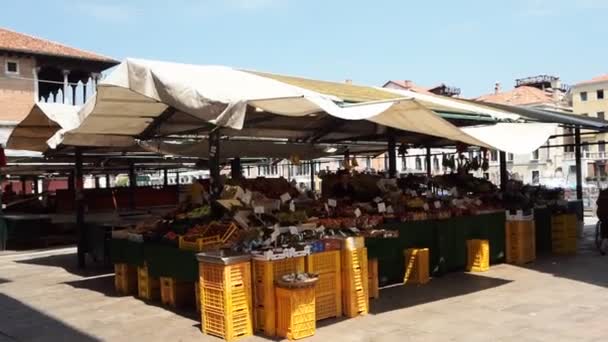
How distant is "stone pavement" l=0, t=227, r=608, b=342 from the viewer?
5.37m

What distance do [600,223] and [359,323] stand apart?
6498mm

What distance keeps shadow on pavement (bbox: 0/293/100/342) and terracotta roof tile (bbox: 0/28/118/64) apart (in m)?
29.6

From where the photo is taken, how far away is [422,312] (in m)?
6.16

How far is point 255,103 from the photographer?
5473 millimetres

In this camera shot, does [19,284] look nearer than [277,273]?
No

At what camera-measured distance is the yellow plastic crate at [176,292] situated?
6.80m

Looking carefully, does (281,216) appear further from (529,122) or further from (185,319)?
(529,122)

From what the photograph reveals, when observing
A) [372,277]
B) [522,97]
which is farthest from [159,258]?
[522,97]

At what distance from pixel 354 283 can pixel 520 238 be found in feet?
14.1

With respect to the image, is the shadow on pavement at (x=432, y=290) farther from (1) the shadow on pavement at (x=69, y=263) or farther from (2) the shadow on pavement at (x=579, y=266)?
(1) the shadow on pavement at (x=69, y=263)

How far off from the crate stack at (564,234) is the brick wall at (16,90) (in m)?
30.8

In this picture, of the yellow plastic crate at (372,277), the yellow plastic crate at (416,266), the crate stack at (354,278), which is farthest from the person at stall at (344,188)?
the crate stack at (354,278)

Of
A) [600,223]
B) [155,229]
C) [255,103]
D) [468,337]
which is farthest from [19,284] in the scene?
[600,223]

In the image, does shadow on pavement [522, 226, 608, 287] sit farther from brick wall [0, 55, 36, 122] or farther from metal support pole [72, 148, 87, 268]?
brick wall [0, 55, 36, 122]
